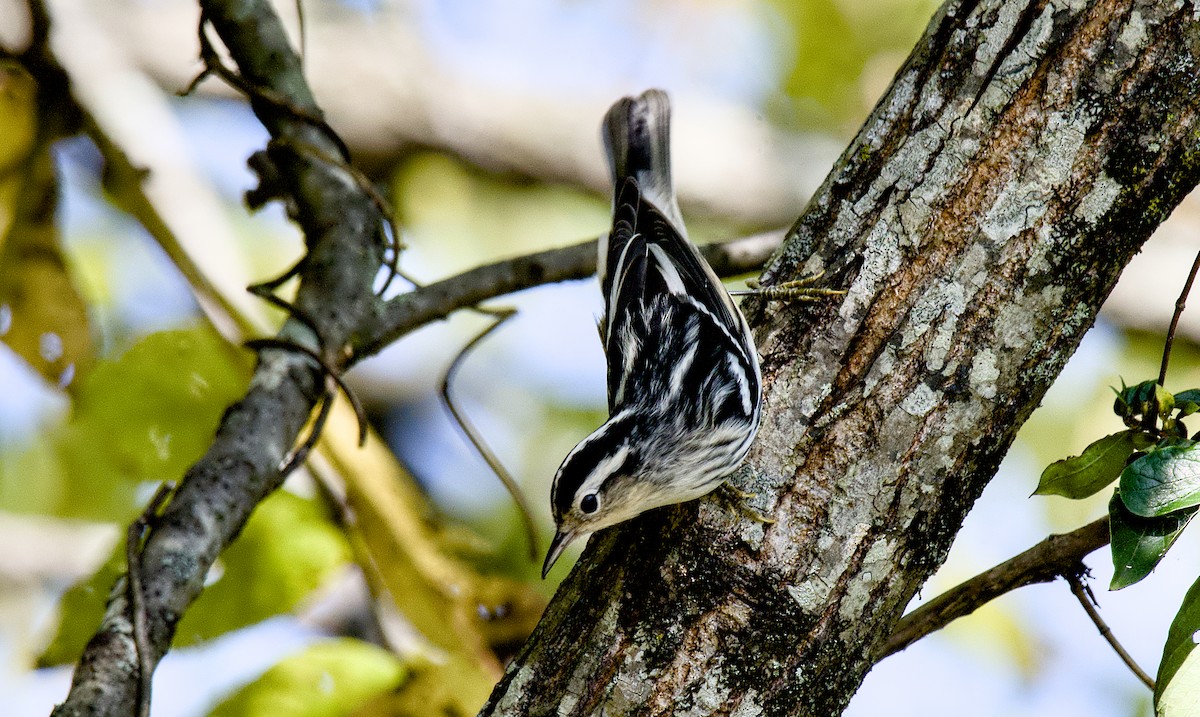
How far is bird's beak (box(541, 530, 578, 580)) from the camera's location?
2.22 metres

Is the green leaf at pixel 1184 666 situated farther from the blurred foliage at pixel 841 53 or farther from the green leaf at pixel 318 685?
the blurred foliage at pixel 841 53

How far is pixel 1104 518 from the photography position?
200 centimetres

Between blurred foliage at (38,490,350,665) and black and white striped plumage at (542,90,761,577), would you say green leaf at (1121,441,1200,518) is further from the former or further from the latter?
Answer: blurred foliage at (38,490,350,665)

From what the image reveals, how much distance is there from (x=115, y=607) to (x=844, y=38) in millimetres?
3606

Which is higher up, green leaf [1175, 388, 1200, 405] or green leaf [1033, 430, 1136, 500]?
green leaf [1175, 388, 1200, 405]

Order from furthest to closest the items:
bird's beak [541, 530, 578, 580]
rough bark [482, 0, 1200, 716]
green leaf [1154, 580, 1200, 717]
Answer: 1. bird's beak [541, 530, 578, 580]
2. rough bark [482, 0, 1200, 716]
3. green leaf [1154, 580, 1200, 717]

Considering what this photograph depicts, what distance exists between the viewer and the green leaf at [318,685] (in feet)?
7.80

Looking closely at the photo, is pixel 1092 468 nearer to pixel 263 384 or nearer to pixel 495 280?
pixel 495 280

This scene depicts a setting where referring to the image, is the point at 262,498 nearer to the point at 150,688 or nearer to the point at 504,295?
the point at 150,688

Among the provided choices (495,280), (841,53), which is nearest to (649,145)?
(495,280)

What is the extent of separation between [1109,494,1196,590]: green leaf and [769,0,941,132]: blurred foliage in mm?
2853

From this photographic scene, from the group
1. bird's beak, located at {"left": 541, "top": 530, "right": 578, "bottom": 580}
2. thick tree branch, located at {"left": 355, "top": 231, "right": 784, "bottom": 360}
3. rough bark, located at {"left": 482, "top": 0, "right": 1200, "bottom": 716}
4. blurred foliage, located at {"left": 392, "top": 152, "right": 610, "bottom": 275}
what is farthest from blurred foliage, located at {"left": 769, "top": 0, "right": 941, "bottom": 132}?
bird's beak, located at {"left": 541, "top": 530, "right": 578, "bottom": 580}

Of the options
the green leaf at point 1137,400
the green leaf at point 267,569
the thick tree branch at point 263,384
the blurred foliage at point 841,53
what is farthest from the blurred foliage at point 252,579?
the blurred foliage at point 841,53

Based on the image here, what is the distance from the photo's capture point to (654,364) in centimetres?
240
